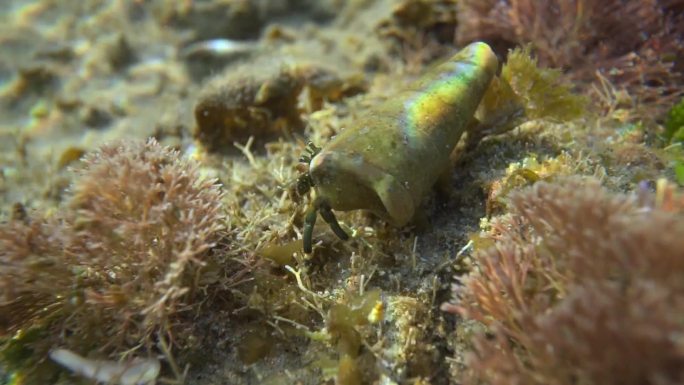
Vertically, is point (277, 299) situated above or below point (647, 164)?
below

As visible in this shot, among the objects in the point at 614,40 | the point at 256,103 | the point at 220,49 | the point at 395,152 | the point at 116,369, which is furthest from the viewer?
the point at 220,49

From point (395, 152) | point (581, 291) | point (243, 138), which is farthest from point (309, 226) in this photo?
point (243, 138)

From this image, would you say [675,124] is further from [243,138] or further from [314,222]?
[243,138]

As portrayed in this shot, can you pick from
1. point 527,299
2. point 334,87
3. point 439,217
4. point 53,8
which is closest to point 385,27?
point 334,87

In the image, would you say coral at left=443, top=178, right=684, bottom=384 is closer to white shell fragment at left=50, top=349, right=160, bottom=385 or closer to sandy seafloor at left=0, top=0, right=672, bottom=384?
sandy seafloor at left=0, top=0, right=672, bottom=384

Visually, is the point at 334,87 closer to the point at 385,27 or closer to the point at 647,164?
the point at 385,27

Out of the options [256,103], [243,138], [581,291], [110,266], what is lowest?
[243,138]
